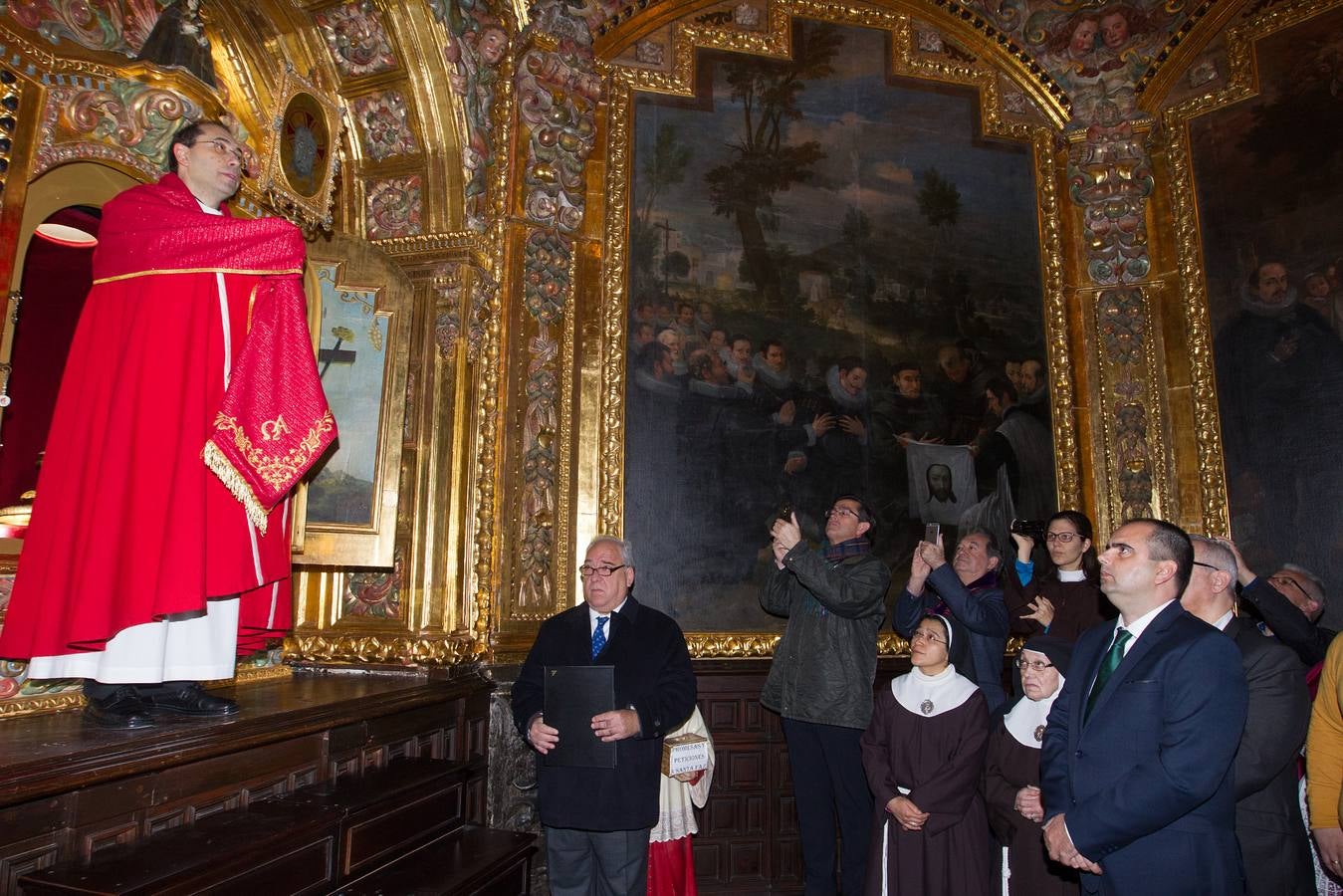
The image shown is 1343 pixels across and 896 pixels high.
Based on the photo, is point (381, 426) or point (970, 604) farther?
point (381, 426)

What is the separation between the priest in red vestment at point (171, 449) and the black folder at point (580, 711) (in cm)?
131

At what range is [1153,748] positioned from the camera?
2.78m

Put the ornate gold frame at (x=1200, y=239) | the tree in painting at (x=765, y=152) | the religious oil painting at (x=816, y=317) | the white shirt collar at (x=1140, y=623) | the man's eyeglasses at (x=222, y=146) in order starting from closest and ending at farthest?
1. the white shirt collar at (x=1140, y=623)
2. the man's eyeglasses at (x=222, y=146)
3. the religious oil painting at (x=816, y=317)
4. the tree in painting at (x=765, y=152)
5. the ornate gold frame at (x=1200, y=239)

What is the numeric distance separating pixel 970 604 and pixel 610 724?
2016 mm

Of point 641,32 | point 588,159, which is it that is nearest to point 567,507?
point 588,159

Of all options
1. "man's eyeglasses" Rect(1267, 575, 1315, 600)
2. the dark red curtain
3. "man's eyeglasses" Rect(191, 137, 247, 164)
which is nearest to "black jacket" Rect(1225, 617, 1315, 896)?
"man's eyeglasses" Rect(1267, 575, 1315, 600)

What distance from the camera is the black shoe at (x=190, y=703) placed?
336 centimetres

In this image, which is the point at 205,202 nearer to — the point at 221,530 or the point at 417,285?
the point at 221,530

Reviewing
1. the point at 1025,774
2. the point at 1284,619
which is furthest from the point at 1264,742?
the point at 1284,619

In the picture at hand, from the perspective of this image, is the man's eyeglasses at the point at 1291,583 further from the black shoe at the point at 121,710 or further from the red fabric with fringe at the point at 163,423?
the black shoe at the point at 121,710

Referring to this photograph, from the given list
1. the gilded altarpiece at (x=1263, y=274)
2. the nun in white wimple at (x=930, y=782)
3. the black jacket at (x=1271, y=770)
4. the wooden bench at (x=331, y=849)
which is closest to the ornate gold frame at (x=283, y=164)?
the wooden bench at (x=331, y=849)

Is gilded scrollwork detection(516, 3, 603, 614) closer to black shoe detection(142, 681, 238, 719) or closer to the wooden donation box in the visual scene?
the wooden donation box

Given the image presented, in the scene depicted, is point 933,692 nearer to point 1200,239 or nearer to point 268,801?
point 268,801

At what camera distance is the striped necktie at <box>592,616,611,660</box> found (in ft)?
14.0
